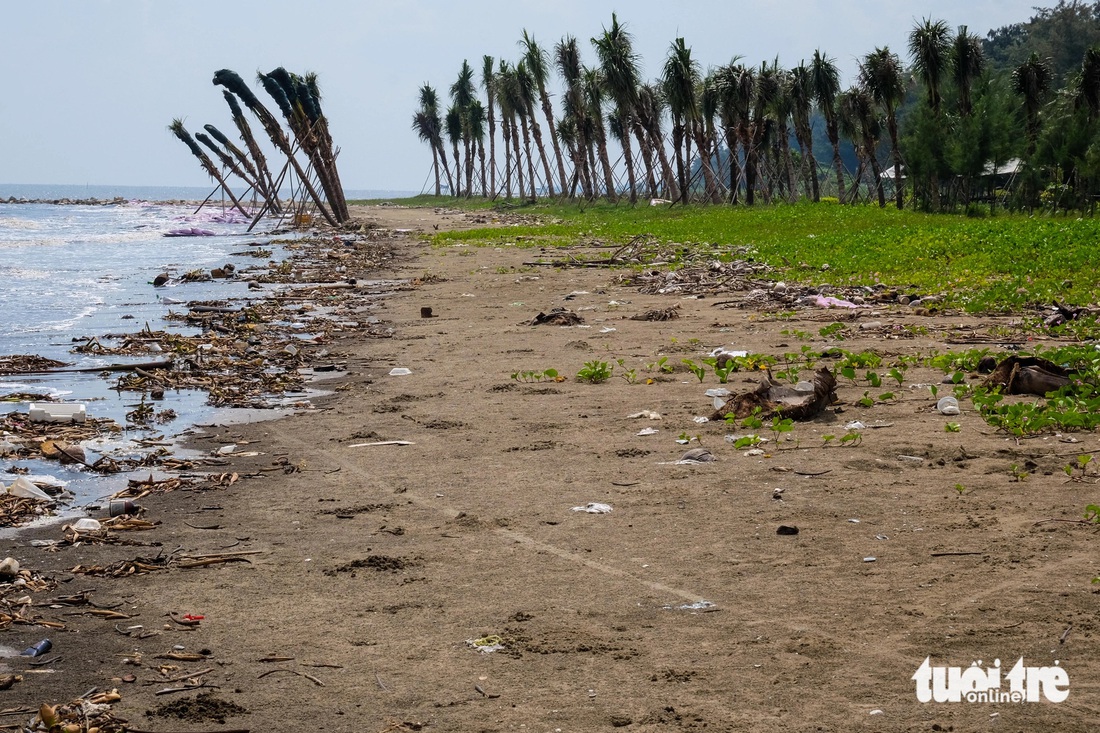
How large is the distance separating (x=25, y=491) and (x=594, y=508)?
337 cm

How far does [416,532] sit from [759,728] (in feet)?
8.49

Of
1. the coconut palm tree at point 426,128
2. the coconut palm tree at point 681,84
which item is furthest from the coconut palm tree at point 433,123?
the coconut palm tree at point 681,84

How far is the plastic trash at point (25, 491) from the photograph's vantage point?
596 cm

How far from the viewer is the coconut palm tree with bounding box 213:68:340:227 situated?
41.5 m

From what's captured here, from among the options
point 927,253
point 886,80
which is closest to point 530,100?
point 886,80

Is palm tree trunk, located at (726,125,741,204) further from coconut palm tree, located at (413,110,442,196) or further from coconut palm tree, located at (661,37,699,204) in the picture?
coconut palm tree, located at (413,110,442,196)

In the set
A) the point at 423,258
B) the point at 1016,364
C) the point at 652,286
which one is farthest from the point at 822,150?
the point at 1016,364

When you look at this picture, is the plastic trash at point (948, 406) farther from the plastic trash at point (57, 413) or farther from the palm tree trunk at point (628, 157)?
the palm tree trunk at point (628, 157)

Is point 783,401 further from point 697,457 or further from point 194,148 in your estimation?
point 194,148

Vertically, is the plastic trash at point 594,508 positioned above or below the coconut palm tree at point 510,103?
below

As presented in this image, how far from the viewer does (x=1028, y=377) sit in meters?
7.28

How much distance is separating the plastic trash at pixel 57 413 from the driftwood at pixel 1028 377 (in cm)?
701

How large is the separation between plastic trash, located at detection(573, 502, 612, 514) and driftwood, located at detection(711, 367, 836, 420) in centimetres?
185

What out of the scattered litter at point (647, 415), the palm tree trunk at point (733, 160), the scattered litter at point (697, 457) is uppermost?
the palm tree trunk at point (733, 160)
